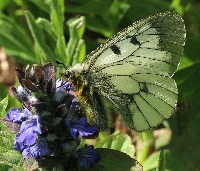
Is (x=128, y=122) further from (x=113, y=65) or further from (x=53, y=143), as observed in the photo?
(x=53, y=143)

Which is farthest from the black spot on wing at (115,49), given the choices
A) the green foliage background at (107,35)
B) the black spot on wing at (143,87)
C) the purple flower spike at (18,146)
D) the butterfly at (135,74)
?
the green foliage background at (107,35)

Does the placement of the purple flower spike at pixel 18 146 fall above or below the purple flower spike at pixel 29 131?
below

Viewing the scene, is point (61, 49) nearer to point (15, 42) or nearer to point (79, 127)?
point (15, 42)

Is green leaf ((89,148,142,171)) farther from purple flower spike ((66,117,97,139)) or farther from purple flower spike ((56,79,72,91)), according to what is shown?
purple flower spike ((56,79,72,91))

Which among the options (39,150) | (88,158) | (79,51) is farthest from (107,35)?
(39,150)

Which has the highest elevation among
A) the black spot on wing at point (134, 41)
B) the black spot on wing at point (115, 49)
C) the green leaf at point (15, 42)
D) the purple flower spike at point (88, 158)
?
the black spot on wing at point (134, 41)

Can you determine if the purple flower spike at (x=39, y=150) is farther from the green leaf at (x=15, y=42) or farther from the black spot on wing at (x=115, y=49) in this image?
the green leaf at (x=15, y=42)

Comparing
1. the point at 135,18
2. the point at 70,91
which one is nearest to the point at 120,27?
the point at 135,18

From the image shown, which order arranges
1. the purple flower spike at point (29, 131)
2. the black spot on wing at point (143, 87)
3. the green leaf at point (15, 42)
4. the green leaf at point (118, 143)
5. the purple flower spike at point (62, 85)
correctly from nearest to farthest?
the purple flower spike at point (29, 131)
the purple flower spike at point (62, 85)
the black spot on wing at point (143, 87)
the green leaf at point (118, 143)
the green leaf at point (15, 42)

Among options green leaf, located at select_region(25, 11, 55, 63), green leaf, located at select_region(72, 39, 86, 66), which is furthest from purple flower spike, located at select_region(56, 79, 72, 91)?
green leaf, located at select_region(25, 11, 55, 63)
